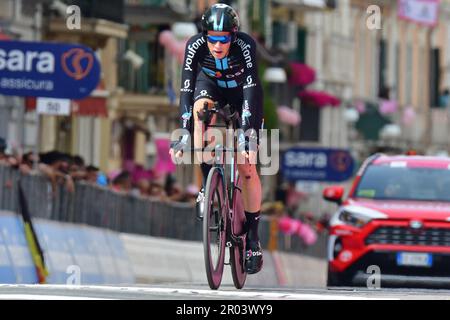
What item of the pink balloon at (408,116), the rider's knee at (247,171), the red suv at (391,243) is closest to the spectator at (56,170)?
the red suv at (391,243)

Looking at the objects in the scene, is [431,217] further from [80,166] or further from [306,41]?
[306,41]

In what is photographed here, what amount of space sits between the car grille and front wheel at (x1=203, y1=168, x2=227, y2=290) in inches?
247

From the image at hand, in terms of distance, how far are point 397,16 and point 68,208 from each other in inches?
2255

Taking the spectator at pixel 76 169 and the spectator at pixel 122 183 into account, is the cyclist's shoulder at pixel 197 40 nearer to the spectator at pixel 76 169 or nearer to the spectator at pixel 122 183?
the spectator at pixel 76 169

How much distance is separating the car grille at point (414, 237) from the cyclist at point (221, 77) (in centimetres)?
606

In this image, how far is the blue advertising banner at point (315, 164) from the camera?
48.8 m

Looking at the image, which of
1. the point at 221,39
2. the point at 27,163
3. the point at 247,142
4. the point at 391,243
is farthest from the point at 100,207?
the point at 221,39

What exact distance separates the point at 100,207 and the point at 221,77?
872cm

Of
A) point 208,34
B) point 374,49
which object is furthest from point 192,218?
point 374,49

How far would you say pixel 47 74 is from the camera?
84.0 ft

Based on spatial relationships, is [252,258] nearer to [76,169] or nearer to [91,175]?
[76,169]

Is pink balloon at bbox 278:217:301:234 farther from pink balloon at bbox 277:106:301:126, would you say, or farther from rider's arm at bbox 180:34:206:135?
pink balloon at bbox 277:106:301:126

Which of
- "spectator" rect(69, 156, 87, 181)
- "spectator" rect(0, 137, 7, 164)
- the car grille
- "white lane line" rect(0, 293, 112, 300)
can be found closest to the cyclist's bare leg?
"white lane line" rect(0, 293, 112, 300)

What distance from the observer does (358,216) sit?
22.6 metres
